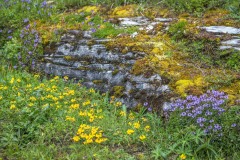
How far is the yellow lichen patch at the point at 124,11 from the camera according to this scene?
23.5 ft

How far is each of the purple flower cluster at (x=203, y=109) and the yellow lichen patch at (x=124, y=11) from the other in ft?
9.80

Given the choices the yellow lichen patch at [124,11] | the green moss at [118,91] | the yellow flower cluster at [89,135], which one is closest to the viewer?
the yellow flower cluster at [89,135]

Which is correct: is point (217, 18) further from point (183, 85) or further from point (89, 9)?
point (89, 9)

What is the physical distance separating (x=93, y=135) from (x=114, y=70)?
1.89 m

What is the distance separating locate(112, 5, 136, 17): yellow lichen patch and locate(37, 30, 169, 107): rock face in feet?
2.88

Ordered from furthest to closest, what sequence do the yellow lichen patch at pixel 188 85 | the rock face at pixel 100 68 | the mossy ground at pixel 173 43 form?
the rock face at pixel 100 68 → the mossy ground at pixel 173 43 → the yellow lichen patch at pixel 188 85

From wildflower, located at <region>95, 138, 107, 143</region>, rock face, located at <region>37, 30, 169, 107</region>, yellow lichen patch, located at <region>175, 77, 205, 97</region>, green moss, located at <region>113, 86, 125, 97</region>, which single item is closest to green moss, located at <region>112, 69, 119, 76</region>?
rock face, located at <region>37, 30, 169, 107</region>

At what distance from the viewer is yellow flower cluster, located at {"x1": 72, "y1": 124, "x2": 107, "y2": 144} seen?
417cm

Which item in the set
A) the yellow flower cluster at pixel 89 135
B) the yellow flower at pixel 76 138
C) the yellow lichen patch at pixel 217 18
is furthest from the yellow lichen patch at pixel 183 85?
the yellow lichen patch at pixel 217 18

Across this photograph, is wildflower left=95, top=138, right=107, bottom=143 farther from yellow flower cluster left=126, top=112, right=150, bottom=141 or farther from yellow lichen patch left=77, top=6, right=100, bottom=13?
yellow lichen patch left=77, top=6, right=100, bottom=13

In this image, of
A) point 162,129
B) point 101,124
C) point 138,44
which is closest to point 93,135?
point 101,124

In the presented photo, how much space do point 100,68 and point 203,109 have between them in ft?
7.50

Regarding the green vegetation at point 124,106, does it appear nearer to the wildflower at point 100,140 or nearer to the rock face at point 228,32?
the wildflower at point 100,140

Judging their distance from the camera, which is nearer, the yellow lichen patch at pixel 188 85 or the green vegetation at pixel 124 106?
the green vegetation at pixel 124 106
